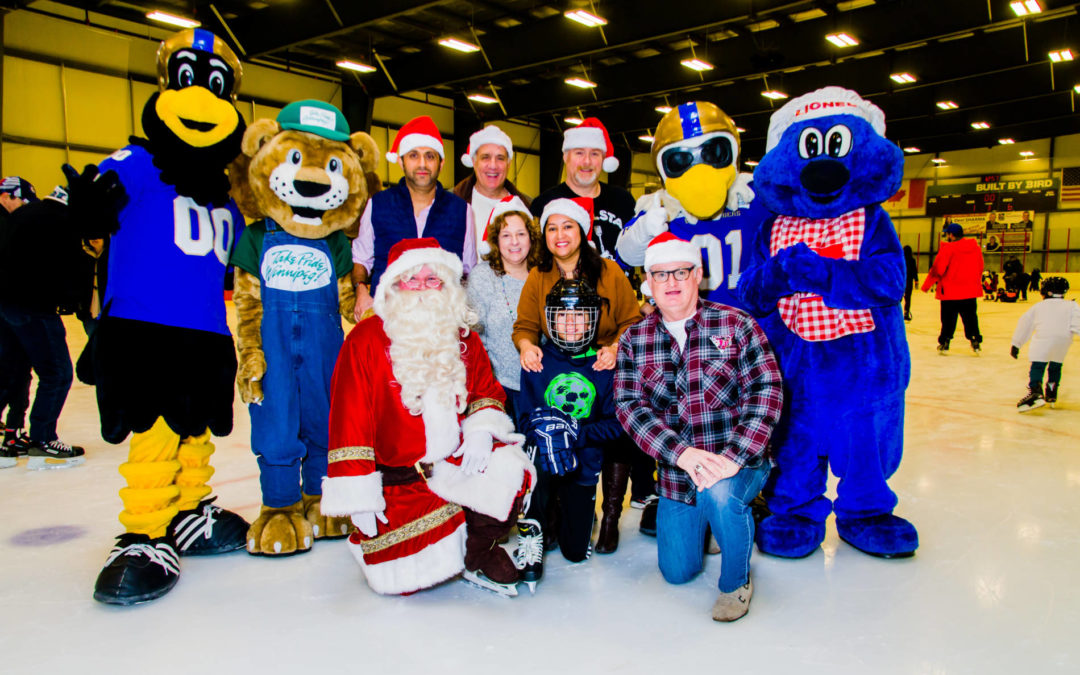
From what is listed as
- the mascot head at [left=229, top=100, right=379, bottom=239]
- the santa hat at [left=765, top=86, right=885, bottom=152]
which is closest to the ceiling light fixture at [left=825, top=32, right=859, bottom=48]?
the santa hat at [left=765, top=86, right=885, bottom=152]

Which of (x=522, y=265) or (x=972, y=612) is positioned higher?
(x=522, y=265)

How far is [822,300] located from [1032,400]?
376 centimetres

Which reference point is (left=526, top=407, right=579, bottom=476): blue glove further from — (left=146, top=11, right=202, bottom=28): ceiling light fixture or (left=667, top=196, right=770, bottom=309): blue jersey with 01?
(left=146, top=11, right=202, bottom=28): ceiling light fixture

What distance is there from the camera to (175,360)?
2350 millimetres

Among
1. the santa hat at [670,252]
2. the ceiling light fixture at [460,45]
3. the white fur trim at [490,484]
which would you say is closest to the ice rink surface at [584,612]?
the white fur trim at [490,484]

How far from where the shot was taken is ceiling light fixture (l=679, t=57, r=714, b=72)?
12484mm

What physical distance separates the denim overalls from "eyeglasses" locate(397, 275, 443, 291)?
1.38 feet

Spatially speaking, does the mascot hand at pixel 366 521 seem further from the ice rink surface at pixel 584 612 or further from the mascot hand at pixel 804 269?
the mascot hand at pixel 804 269

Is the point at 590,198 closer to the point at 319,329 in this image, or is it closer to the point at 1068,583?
the point at 319,329

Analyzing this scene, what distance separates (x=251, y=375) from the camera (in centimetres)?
242

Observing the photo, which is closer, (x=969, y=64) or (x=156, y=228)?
(x=156, y=228)

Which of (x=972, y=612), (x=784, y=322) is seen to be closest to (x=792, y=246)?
(x=784, y=322)

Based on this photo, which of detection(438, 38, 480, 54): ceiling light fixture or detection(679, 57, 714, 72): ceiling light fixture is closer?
detection(438, 38, 480, 54): ceiling light fixture

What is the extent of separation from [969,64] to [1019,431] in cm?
1014
